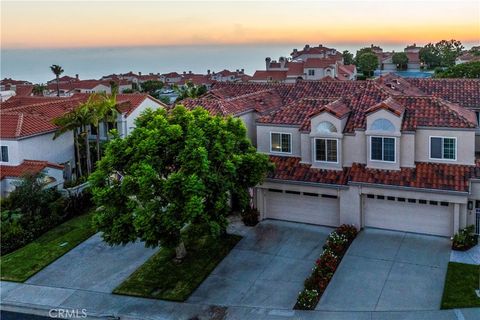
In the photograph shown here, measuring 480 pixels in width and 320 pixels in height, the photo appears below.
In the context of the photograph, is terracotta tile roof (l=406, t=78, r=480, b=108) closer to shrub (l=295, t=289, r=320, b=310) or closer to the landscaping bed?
the landscaping bed

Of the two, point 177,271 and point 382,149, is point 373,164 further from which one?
point 177,271

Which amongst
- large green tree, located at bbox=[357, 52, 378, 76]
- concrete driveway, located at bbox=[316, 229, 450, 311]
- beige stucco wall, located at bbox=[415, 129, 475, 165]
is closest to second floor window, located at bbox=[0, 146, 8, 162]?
concrete driveway, located at bbox=[316, 229, 450, 311]

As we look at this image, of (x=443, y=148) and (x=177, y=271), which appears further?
(x=443, y=148)

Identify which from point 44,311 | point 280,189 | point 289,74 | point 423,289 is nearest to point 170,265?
point 44,311

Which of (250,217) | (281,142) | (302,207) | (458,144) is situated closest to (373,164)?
(458,144)

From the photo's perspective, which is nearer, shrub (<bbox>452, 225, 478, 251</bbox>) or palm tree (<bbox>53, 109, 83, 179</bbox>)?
shrub (<bbox>452, 225, 478, 251</bbox>)
